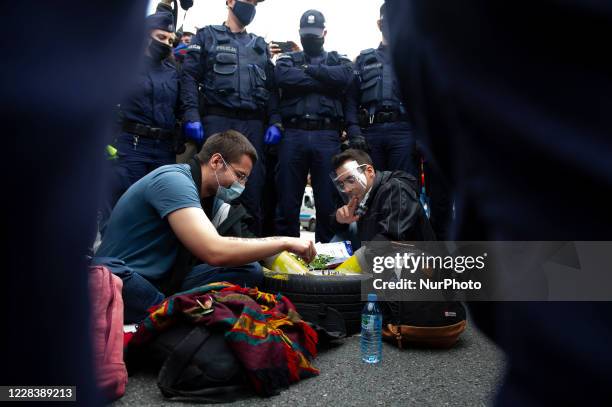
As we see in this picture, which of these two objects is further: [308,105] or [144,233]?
[308,105]

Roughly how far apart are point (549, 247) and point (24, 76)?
53 centimetres

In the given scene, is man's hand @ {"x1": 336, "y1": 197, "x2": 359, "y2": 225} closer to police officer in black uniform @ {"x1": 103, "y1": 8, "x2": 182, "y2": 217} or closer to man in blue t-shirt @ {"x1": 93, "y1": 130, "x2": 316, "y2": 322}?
man in blue t-shirt @ {"x1": 93, "y1": 130, "x2": 316, "y2": 322}

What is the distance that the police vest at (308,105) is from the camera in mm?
3920

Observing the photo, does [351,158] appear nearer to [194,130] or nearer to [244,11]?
[194,130]

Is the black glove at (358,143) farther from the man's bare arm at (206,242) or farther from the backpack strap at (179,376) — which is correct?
the backpack strap at (179,376)

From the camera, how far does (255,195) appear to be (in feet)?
12.1

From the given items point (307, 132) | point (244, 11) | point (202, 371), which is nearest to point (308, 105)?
point (307, 132)

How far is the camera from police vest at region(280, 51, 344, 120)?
12.9 feet

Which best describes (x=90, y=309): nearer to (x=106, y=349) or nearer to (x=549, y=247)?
(x=549, y=247)

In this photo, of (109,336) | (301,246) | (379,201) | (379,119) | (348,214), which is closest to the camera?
(109,336)

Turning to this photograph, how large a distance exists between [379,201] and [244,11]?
2031 mm

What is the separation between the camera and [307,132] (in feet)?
12.8

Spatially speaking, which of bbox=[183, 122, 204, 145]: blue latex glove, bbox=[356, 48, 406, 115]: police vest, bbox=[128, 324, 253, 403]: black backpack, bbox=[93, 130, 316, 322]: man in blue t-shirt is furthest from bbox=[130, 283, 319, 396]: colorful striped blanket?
bbox=[356, 48, 406, 115]: police vest

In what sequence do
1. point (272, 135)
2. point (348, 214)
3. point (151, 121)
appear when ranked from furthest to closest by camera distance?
point (272, 135) → point (151, 121) → point (348, 214)
